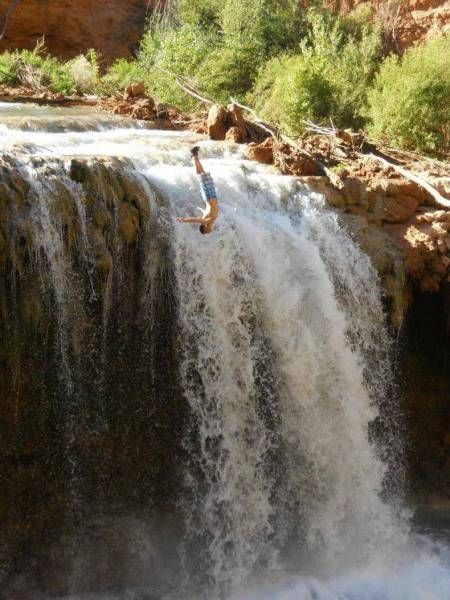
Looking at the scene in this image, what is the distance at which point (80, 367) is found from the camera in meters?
6.82

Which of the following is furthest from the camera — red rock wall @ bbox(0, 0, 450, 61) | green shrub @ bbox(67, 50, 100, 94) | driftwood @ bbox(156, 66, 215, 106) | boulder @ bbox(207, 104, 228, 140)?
red rock wall @ bbox(0, 0, 450, 61)

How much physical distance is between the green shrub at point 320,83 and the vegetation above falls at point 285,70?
0.07 ft

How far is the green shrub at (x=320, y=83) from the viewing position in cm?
1371

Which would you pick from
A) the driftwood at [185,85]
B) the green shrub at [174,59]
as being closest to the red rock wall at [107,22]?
the green shrub at [174,59]

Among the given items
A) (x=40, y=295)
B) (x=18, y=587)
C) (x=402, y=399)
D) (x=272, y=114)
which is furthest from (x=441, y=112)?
(x=18, y=587)

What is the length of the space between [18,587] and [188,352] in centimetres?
268

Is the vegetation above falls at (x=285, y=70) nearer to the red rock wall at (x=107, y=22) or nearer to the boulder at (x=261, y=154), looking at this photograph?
the red rock wall at (x=107, y=22)

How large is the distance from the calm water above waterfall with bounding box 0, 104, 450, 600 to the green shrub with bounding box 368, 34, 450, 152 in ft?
18.1

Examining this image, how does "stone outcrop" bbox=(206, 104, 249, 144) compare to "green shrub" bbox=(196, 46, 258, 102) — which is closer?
"stone outcrop" bbox=(206, 104, 249, 144)

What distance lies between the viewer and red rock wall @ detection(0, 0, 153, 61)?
20.2 metres

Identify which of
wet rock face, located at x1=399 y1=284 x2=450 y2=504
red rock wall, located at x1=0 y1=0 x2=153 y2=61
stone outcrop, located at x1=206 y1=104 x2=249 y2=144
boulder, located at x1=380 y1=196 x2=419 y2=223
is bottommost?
wet rock face, located at x1=399 y1=284 x2=450 y2=504

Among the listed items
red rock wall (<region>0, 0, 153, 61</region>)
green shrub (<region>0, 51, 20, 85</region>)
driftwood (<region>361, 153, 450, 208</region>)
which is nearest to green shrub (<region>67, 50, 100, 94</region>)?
green shrub (<region>0, 51, 20, 85</region>)

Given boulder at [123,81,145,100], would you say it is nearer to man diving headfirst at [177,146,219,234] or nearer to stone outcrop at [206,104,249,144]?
stone outcrop at [206,104,249,144]

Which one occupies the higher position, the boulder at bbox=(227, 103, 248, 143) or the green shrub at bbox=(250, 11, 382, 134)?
the green shrub at bbox=(250, 11, 382, 134)
